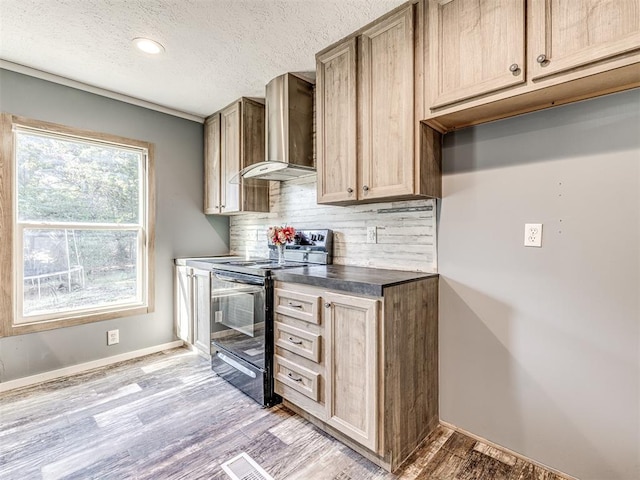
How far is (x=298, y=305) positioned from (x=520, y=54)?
1.67 metres

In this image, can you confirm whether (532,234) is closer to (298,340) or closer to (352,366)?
(352,366)

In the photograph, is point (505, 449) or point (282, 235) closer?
point (505, 449)

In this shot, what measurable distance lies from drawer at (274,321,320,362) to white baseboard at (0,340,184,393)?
178 cm

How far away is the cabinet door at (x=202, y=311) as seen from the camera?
109 inches

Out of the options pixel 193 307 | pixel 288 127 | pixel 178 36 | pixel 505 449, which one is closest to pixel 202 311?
pixel 193 307

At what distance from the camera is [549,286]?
1.56 meters

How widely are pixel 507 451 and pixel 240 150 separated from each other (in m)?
3.00

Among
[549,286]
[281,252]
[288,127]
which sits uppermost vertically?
[288,127]

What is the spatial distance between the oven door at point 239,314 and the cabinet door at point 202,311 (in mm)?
106

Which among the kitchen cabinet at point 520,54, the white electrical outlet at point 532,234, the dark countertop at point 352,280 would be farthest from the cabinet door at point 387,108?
the white electrical outlet at point 532,234

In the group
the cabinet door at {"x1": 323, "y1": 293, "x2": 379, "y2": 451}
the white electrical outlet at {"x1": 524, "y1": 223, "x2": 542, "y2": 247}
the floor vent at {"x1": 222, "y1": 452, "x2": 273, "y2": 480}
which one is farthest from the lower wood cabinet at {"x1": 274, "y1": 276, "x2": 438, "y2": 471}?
the white electrical outlet at {"x1": 524, "y1": 223, "x2": 542, "y2": 247}

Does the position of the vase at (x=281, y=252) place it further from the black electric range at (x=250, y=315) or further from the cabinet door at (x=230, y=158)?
the cabinet door at (x=230, y=158)

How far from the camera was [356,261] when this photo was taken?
2420 mm

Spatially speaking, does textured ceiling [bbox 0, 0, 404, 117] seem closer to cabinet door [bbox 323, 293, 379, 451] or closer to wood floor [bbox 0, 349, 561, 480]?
cabinet door [bbox 323, 293, 379, 451]
